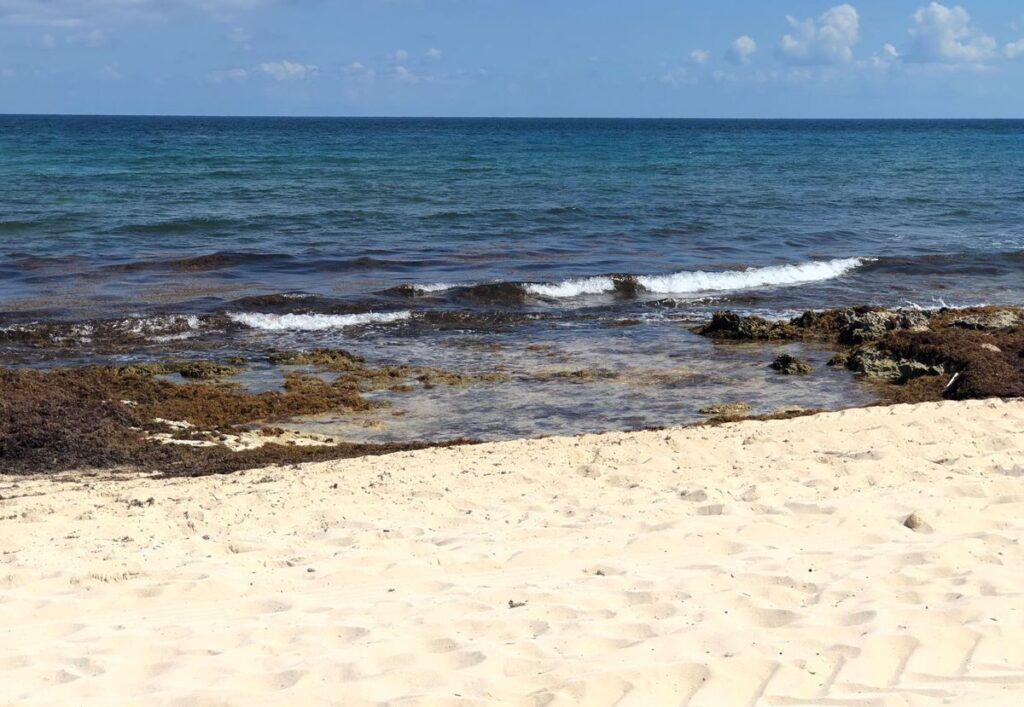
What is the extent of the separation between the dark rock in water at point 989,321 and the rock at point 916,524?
8879mm

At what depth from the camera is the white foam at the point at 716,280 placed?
64.4 feet

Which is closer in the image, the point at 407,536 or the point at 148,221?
the point at 407,536

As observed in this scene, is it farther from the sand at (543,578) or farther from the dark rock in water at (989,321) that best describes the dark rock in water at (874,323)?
the sand at (543,578)

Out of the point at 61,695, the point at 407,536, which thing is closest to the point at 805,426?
the point at 407,536

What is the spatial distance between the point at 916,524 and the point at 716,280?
48.5ft

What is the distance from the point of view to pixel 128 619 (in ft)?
16.9

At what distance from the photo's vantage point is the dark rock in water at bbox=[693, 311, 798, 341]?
14812 mm

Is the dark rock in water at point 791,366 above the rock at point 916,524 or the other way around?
the other way around

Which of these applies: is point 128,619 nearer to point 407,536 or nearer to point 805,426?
point 407,536

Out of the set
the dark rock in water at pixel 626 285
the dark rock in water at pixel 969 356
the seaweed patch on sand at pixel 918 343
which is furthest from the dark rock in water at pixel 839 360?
the dark rock in water at pixel 626 285

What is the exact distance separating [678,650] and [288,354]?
32.8ft

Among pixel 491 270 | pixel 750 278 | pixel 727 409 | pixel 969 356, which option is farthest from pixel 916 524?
pixel 491 270

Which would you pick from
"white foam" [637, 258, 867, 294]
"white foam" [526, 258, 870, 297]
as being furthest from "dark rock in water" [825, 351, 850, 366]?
"white foam" [637, 258, 867, 294]

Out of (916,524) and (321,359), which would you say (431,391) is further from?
(916,524)
